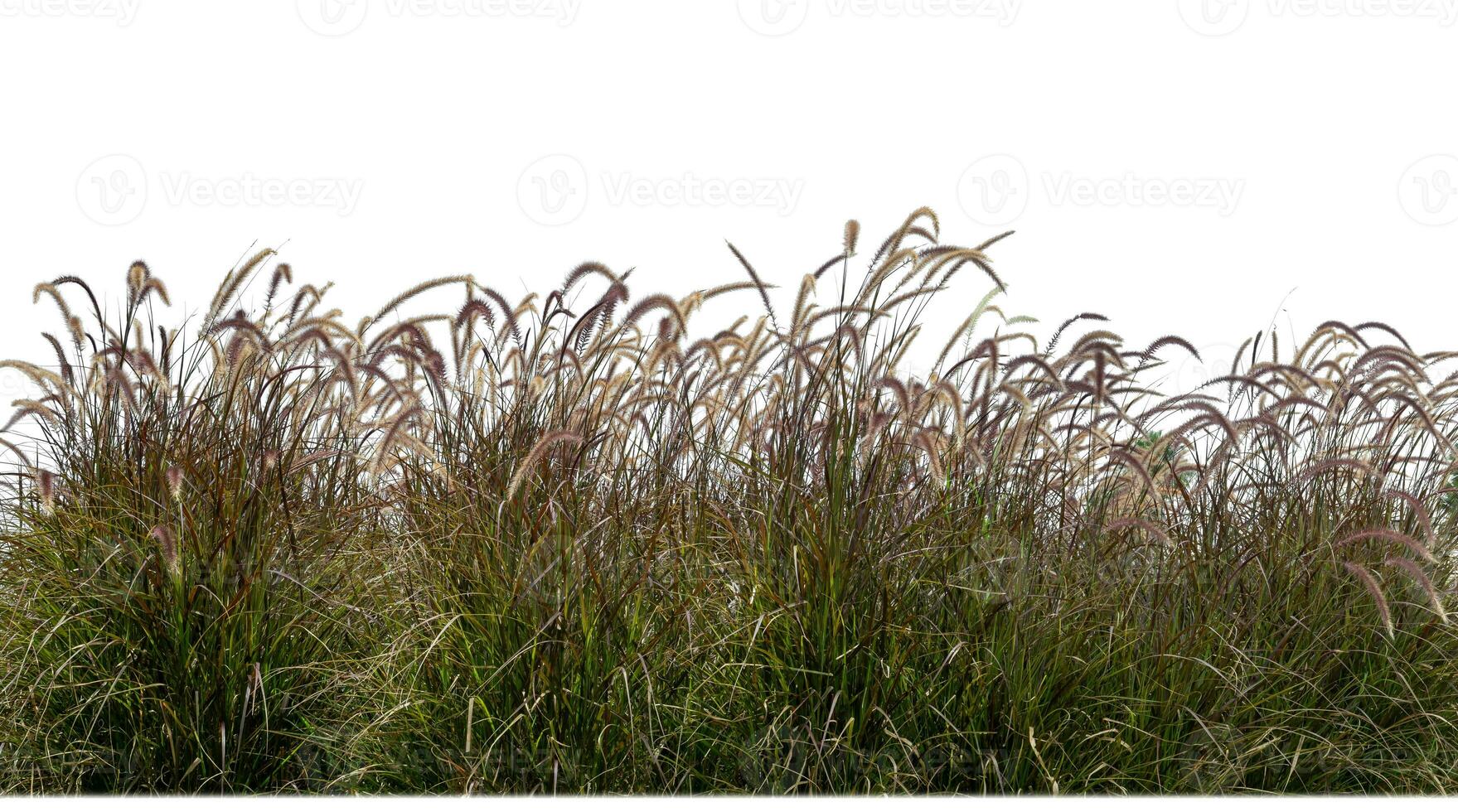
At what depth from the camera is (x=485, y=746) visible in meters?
3.30

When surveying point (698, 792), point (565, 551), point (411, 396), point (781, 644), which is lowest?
point (698, 792)

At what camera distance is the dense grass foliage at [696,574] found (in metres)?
3.35

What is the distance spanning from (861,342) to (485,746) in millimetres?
1588

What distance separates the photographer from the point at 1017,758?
3359 millimetres

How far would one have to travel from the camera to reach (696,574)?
12.5 feet

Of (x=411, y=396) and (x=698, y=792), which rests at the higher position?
(x=411, y=396)

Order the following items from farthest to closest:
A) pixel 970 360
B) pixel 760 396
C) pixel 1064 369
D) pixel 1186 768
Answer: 1. pixel 760 396
2. pixel 1064 369
3. pixel 970 360
4. pixel 1186 768

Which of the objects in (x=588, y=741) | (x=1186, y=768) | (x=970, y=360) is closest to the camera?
(x=588, y=741)

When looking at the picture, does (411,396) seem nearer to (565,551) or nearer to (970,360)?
(565,551)

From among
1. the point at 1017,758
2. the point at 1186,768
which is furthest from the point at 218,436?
the point at 1186,768

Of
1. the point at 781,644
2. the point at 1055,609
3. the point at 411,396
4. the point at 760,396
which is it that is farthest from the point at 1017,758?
the point at 411,396

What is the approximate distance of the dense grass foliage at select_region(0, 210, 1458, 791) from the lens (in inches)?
132

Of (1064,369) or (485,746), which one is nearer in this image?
(485,746)

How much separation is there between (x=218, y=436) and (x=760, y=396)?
193 cm
